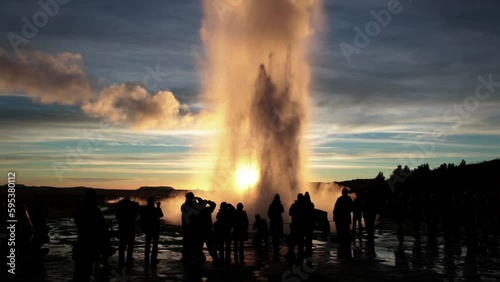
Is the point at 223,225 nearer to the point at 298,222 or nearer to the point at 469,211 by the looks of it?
the point at 298,222

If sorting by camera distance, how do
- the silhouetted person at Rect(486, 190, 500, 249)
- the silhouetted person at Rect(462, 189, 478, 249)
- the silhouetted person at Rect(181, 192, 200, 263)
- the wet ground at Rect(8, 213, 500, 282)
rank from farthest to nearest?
the silhouetted person at Rect(486, 190, 500, 249) → the silhouetted person at Rect(462, 189, 478, 249) → the silhouetted person at Rect(181, 192, 200, 263) → the wet ground at Rect(8, 213, 500, 282)

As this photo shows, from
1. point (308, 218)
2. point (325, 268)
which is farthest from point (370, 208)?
point (325, 268)

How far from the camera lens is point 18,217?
53.0ft

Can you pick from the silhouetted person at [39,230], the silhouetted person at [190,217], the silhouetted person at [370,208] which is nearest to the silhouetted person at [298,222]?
the silhouetted person at [190,217]

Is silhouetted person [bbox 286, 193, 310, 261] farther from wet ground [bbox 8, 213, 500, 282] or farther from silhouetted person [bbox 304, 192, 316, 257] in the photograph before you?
wet ground [bbox 8, 213, 500, 282]

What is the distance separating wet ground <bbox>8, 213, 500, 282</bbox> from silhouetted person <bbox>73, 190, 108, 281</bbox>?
2910mm

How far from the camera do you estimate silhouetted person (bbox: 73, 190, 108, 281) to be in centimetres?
1099

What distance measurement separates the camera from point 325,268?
15.6 m

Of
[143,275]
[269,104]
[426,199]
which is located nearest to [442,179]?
[269,104]

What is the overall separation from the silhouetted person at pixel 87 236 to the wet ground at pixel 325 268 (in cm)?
291

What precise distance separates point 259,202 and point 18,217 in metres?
25.4

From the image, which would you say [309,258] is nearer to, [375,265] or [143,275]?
[375,265]

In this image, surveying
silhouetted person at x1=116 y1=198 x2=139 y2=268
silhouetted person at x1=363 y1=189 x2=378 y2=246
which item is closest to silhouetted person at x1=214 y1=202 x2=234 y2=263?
silhouetted person at x1=116 y1=198 x2=139 y2=268

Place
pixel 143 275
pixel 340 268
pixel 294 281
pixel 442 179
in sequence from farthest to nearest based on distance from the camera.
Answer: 1. pixel 442 179
2. pixel 340 268
3. pixel 143 275
4. pixel 294 281
